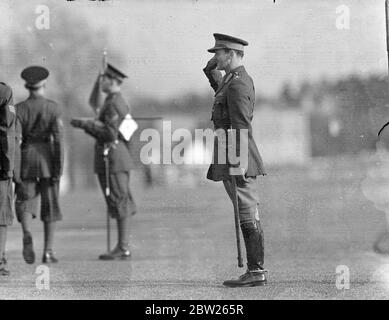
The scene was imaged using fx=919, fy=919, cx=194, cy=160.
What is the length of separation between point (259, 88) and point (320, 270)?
1202 millimetres

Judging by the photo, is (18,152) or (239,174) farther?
(18,152)

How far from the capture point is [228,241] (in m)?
5.43

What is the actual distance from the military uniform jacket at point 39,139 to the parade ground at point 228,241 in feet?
1.25

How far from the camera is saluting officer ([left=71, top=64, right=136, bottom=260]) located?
569 cm

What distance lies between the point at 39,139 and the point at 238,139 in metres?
1.57

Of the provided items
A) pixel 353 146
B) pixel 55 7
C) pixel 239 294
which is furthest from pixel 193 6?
pixel 239 294

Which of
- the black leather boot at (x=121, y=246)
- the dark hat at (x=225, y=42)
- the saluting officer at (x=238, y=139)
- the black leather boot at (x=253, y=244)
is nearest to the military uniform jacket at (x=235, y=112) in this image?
the saluting officer at (x=238, y=139)

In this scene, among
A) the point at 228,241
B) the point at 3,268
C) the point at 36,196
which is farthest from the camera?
the point at 36,196

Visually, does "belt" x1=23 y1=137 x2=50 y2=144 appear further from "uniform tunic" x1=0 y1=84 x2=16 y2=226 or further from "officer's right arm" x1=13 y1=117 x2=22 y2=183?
"uniform tunic" x1=0 y1=84 x2=16 y2=226

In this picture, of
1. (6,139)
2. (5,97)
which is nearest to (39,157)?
(6,139)

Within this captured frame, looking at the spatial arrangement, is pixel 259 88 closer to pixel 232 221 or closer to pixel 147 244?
pixel 232 221

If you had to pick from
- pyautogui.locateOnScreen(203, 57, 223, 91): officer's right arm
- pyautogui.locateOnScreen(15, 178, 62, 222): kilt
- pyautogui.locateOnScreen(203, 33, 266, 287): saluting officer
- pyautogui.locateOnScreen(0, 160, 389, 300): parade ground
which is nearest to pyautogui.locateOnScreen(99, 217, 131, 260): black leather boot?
pyautogui.locateOnScreen(0, 160, 389, 300): parade ground

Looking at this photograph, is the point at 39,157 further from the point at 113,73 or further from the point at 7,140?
the point at 113,73

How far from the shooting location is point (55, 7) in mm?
5160
